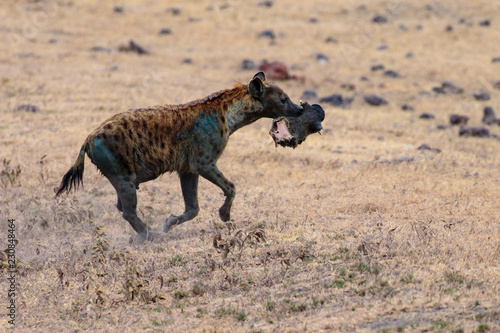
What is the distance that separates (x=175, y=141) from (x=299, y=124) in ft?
5.06

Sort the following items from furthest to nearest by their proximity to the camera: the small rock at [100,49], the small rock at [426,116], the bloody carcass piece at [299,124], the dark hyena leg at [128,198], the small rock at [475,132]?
1. the small rock at [100,49]
2. the small rock at [426,116]
3. the small rock at [475,132]
4. the bloody carcass piece at [299,124]
5. the dark hyena leg at [128,198]

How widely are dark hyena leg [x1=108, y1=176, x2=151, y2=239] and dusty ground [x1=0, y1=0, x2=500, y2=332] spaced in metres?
0.25

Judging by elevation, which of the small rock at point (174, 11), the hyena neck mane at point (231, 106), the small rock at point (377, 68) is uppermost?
the small rock at point (174, 11)

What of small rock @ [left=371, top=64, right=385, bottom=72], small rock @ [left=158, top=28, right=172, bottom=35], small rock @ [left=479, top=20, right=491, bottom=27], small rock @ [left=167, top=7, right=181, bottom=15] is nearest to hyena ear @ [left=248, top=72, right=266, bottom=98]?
small rock @ [left=371, top=64, right=385, bottom=72]

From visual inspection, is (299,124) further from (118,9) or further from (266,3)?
(266,3)

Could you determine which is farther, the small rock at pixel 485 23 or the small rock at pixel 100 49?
the small rock at pixel 485 23

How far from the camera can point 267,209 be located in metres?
9.30

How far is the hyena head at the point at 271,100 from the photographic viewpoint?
809 centimetres

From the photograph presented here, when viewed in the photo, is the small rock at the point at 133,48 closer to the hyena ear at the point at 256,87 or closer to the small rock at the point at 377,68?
the small rock at the point at 377,68

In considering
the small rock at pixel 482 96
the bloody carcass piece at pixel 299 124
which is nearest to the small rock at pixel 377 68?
the small rock at pixel 482 96

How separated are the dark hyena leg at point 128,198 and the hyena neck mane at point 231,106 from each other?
1000 millimetres

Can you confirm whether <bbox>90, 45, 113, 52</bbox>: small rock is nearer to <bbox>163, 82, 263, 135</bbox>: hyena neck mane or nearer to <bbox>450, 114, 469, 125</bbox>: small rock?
<bbox>450, 114, 469, 125</bbox>: small rock

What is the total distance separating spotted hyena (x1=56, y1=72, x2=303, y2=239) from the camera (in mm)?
7711

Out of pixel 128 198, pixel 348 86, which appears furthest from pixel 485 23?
pixel 128 198
